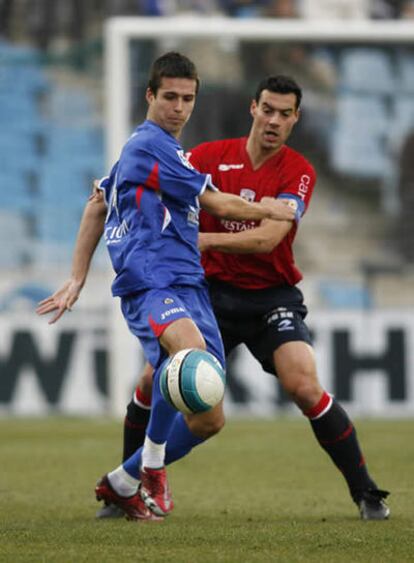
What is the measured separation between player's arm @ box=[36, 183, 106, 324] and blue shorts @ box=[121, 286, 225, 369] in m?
0.37

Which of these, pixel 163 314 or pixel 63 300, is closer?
pixel 163 314

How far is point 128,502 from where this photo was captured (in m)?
7.49

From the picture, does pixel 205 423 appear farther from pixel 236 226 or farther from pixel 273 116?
pixel 273 116

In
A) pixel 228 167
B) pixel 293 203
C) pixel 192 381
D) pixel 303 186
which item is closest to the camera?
pixel 192 381

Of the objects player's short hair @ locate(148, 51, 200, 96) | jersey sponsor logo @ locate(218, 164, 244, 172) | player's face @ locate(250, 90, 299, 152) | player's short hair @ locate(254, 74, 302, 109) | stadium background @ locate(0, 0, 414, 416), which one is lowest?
stadium background @ locate(0, 0, 414, 416)

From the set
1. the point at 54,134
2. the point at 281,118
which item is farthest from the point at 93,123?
the point at 281,118

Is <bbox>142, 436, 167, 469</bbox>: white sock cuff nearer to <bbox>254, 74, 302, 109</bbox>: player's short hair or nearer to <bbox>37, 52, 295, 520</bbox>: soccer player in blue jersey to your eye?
<bbox>37, 52, 295, 520</bbox>: soccer player in blue jersey

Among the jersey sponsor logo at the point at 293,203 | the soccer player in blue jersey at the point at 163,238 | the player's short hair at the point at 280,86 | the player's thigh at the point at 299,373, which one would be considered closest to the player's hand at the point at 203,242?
the soccer player in blue jersey at the point at 163,238

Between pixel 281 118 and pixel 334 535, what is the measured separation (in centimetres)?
243

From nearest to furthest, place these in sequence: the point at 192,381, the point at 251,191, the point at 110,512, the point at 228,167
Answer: the point at 192,381 < the point at 110,512 < the point at 251,191 < the point at 228,167

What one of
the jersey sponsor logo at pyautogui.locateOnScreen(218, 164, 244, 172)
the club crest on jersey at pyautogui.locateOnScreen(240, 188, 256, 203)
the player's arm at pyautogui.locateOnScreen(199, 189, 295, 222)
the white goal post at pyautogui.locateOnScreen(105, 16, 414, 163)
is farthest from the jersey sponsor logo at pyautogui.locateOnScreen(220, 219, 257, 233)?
the white goal post at pyautogui.locateOnScreen(105, 16, 414, 163)

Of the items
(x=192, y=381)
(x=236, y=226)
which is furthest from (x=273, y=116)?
(x=192, y=381)

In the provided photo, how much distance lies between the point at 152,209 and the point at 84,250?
0.69m

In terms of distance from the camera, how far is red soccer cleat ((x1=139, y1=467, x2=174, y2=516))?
7.24m
